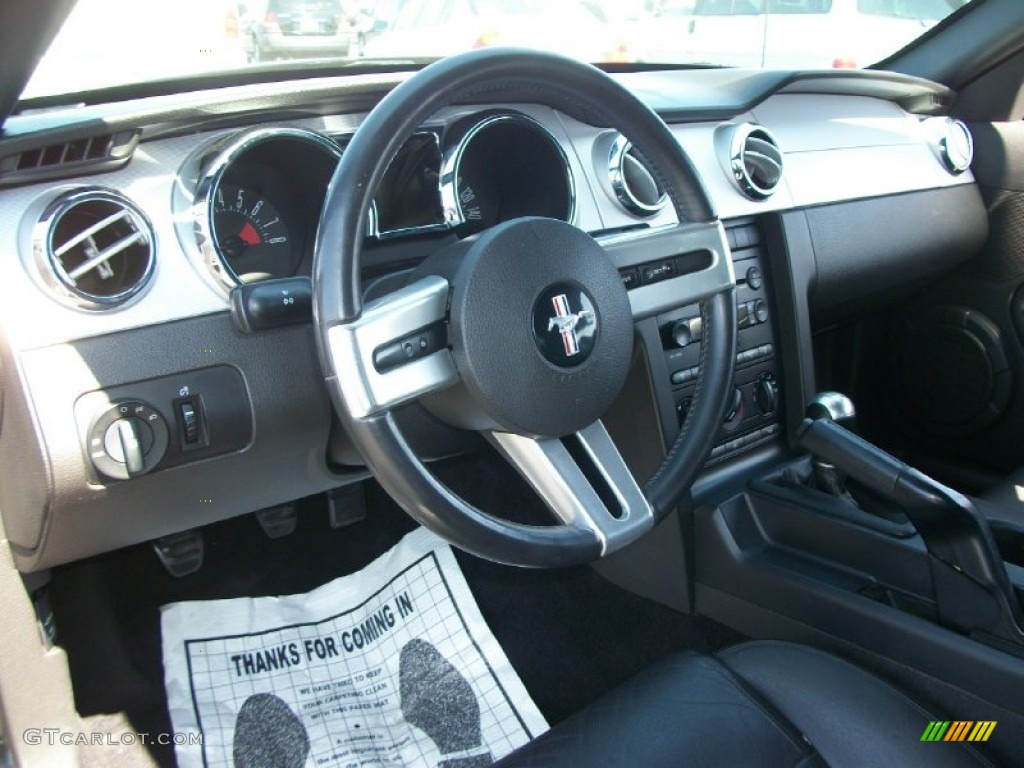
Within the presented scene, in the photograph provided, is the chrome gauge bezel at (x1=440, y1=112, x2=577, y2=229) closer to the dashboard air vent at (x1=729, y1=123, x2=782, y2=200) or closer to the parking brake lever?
the dashboard air vent at (x1=729, y1=123, x2=782, y2=200)

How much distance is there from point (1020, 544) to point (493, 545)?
3.20ft

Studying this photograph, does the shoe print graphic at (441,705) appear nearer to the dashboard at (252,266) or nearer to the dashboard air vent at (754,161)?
the dashboard at (252,266)

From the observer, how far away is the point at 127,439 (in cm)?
119

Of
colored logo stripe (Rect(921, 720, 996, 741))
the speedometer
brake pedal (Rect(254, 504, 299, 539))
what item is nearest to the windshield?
the speedometer

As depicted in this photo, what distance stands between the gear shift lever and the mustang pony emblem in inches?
25.3

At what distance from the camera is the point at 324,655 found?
1780 millimetres

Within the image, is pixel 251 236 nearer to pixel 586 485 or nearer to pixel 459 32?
pixel 586 485

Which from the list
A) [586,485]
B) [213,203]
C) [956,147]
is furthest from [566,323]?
[956,147]

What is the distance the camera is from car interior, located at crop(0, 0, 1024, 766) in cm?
107

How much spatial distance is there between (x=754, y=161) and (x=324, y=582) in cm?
118

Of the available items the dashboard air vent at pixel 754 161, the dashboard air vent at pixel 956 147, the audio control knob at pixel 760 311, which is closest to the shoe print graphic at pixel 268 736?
the audio control knob at pixel 760 311

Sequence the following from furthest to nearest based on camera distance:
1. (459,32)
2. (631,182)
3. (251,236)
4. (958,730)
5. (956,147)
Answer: (956,147) < (459,32) < (631,182) < (251,236) < (958,730)

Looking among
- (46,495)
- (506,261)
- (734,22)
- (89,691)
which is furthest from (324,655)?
(734,22)

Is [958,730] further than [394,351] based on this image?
Yes
